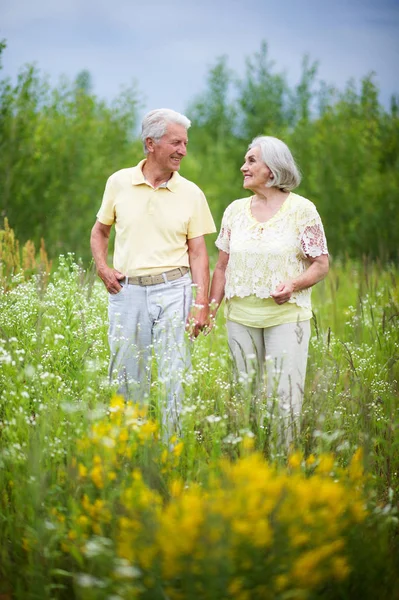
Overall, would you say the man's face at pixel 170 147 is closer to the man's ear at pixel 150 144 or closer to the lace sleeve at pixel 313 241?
the man's ear at pixel 150 144

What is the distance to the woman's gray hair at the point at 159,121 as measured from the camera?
15.7ft

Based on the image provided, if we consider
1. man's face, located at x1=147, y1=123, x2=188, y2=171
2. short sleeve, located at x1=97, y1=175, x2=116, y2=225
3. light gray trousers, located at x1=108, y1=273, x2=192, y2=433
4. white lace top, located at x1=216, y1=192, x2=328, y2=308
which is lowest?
light gray trousers, located at x1=108, y1=273, x2=192, y2=433

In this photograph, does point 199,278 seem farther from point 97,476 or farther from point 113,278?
point 97,476

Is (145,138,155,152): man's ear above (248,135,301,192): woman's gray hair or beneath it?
above

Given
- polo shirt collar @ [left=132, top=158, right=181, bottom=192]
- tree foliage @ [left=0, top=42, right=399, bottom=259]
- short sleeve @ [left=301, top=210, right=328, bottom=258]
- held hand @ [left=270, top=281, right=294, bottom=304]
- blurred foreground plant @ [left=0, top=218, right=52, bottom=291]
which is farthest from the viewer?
tree foliage @ [left=0, top=42, right=399, bottom=259]

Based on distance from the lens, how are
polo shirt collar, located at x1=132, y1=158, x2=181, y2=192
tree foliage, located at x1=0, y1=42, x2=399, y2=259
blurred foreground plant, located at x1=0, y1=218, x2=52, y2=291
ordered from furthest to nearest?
1. tree foliage, located at x1=0, y1=42, x2=399, y2=259
2. blurred foreground plant, located at x1=0, y1=218, x2=52, y2=291
3. polo shirt collar, located at x1=132, y1=158, x2=181, y2=192

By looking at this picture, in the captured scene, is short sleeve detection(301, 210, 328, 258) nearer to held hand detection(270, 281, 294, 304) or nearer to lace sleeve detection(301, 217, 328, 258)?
lace sleeve detection(301, 217, 328, 258)

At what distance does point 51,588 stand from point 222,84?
43.8 m

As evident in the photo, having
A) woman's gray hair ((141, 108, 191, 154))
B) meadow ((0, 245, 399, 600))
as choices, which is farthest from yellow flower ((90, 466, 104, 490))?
woman's gray hair ((141, 108, 191, 154))

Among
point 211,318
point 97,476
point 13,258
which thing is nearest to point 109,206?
point 211,318

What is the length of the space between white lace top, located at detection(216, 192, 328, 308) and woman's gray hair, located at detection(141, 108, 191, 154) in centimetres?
85

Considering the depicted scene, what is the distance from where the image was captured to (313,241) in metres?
4.62

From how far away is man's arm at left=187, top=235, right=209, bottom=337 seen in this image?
15.9 ft

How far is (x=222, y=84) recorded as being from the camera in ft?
145
